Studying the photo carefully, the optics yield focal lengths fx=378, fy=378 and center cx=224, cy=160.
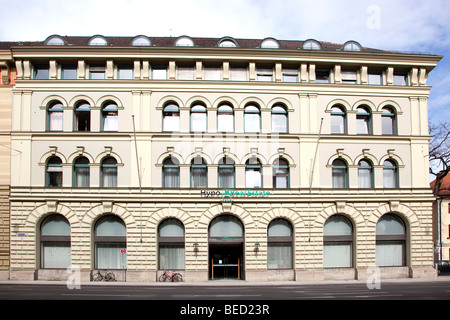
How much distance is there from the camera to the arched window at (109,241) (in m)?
28.8

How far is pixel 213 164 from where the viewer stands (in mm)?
29172

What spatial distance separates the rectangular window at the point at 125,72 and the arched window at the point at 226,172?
1000cm

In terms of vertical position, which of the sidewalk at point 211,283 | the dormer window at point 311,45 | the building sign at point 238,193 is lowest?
the sidewalk at point 211,283

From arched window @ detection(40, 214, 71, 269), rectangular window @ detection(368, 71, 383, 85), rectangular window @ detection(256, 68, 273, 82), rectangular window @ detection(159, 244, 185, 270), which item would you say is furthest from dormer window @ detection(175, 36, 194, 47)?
arched window @ detection(40, 214, 71, 269)

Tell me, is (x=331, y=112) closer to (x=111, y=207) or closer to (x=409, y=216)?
(x=409, y=216)

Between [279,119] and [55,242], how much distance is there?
1990 centimetres

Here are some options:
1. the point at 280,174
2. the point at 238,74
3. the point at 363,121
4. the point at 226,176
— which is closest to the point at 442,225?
the point at 363,121

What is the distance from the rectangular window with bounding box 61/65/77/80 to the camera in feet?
99.2

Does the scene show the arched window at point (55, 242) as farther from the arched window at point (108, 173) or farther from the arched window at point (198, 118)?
the arched window at point (198, 118)

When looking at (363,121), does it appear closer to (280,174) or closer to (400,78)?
(400,78)

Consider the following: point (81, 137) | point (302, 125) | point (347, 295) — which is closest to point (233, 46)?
point (302, 125)

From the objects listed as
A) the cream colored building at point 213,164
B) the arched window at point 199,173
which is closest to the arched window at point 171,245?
the cream colored building at point 213,164

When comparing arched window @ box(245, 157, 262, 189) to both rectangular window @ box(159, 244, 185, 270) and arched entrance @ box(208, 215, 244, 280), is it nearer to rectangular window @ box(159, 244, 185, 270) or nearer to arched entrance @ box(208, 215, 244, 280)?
arched entrance @ box(208, 215, 244, 280)

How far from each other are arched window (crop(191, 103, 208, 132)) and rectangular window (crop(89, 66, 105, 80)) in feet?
25.3
